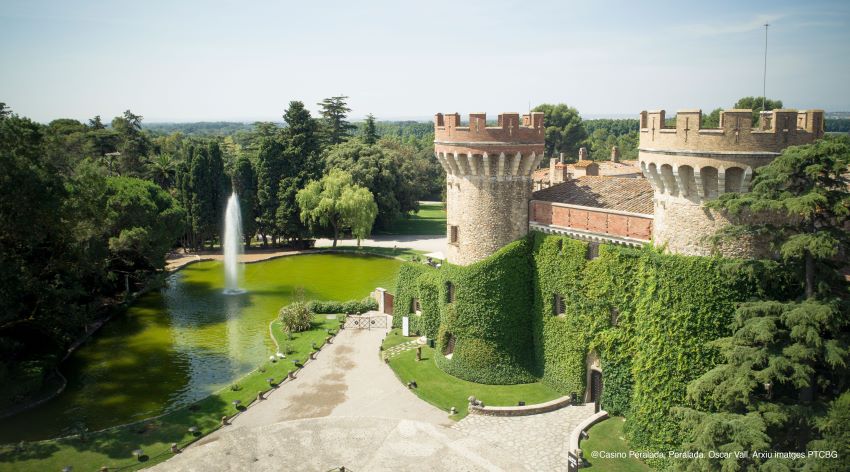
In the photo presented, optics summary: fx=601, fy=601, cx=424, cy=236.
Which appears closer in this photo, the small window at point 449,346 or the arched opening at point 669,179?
the arched opening at point 669,179

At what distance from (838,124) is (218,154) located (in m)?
69.0

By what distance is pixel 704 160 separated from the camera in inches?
749

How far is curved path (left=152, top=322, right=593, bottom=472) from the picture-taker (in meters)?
22.2

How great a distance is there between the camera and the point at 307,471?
2186cm

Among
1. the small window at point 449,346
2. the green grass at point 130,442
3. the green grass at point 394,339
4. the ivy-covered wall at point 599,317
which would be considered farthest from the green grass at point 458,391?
the green grass at point 130,442

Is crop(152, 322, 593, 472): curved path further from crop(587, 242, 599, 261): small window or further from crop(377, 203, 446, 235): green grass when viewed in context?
crop(377, 203, 446, 235): green grass

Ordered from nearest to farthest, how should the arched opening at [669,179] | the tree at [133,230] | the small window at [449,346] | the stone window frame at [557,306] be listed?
1. the arched opening at [669,179]
2. the stone window frame at [557,306]
3. the small window at [449,346]
4. the tree at [133,230]

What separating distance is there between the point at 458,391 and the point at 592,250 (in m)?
8.73

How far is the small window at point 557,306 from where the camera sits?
2647cm

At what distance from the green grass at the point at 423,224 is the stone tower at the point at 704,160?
174 feet

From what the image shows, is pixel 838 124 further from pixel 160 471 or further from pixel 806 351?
pixel 160 471

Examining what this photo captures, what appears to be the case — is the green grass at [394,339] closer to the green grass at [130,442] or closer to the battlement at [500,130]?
the green grass at [130,442]

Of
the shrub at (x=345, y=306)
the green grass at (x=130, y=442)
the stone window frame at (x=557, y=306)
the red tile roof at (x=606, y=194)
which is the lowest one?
the green grass at (x=130, y=442)

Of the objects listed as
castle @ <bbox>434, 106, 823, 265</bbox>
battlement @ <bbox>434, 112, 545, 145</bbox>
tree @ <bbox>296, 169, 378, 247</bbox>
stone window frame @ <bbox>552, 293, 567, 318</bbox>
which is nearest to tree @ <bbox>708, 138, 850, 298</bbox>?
castle @ <bbox>434, 106, 823, 265</bbox>
